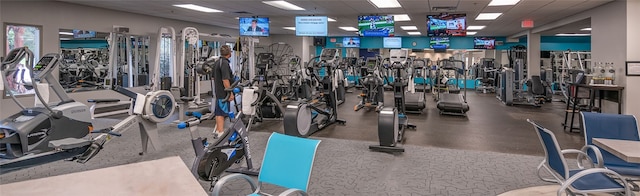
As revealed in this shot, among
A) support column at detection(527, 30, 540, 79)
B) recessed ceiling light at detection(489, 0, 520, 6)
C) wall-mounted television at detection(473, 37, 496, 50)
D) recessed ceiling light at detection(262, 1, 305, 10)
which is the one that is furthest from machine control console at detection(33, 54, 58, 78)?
wall-mounted television at detection(473, 37, 496, 50)

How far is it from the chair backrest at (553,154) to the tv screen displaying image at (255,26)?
8256 mm

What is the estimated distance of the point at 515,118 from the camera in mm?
8766

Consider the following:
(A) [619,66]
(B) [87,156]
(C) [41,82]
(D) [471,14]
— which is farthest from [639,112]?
(C) [41,82]

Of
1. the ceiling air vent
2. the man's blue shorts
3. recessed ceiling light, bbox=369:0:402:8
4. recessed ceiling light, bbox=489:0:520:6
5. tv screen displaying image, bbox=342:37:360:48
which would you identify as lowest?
the man's blue shorts

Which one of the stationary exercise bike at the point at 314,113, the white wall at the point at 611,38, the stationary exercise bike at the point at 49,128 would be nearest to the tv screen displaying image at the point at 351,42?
the stationary exercise bike at the point at 314,113

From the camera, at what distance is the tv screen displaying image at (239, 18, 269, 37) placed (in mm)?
10188

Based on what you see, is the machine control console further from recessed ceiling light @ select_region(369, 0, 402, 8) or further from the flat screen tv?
the flat screen tv

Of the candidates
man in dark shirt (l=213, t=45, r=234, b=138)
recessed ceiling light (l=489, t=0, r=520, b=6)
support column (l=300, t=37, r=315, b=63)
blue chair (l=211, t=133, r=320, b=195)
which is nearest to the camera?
blue chair (l=211, t=133, r=320, b=195)

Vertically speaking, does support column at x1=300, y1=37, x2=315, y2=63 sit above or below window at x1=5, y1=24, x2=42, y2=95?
above

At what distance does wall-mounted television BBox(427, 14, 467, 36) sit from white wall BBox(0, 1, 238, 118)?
777 centimetres

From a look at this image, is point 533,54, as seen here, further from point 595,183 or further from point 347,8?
point 595,183

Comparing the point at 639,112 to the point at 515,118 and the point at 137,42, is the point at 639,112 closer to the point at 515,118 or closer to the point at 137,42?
the point at 515,118

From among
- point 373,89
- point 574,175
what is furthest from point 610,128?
point 373,89

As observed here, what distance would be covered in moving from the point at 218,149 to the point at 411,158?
2.67 meters
